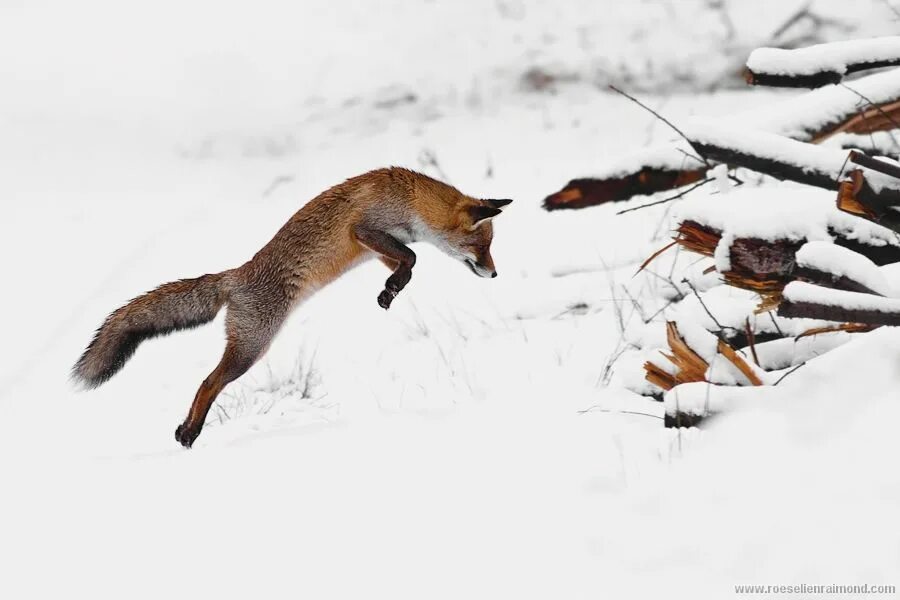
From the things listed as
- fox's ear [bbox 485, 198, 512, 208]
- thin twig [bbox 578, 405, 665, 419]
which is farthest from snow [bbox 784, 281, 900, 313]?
fox's ear [bbox 485, 198, 512, 208]

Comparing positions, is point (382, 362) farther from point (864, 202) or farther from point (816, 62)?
point (864, 202)

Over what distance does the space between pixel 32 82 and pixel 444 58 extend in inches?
165

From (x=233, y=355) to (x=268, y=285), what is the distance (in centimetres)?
43

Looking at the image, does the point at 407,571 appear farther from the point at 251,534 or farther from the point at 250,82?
the point at 250,82

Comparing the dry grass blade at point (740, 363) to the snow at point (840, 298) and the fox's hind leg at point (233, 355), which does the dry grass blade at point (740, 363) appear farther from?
the fox's hind leg at point (233, 355)

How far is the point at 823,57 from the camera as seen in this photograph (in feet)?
12.8

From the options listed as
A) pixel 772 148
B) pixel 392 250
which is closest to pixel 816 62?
pixel 772 148

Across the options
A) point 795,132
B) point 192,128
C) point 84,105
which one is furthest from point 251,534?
point 84,105

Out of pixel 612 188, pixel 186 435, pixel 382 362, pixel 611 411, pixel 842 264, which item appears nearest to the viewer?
pixel 842 264

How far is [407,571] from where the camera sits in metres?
3.04

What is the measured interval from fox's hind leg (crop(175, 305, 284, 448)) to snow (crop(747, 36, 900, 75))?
2.79m

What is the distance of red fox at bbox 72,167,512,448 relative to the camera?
5.14 metres

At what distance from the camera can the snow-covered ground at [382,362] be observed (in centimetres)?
303

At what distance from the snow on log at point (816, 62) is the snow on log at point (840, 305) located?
1.15 m
